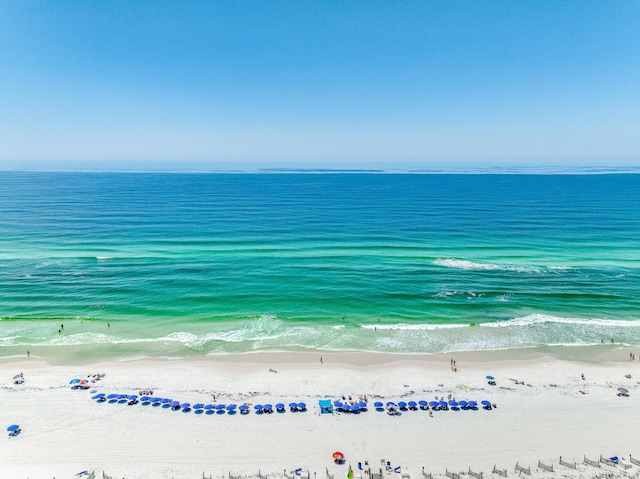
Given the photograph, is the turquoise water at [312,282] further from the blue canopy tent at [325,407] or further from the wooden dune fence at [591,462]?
the wooden dune fence at [591,462]

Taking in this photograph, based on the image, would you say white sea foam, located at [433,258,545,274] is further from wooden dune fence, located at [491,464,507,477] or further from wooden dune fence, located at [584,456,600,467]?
wooden dune fence, located at [491,464,507,477]

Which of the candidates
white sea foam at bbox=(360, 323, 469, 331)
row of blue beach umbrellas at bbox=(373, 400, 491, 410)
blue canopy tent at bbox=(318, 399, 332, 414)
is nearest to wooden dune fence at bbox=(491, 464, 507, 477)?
row of blue beach umbrellas at bbox=(373, 400, 491, 410)

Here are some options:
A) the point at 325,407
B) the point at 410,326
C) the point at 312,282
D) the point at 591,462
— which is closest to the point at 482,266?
the point at 410,326

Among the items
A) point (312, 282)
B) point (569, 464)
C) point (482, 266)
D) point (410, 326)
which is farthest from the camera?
point (482, 266)

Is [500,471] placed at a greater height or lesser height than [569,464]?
lesser

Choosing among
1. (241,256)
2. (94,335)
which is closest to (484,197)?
(241,256)

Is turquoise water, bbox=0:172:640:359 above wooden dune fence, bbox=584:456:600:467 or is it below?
above

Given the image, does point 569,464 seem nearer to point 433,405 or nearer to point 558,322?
point 433,405
